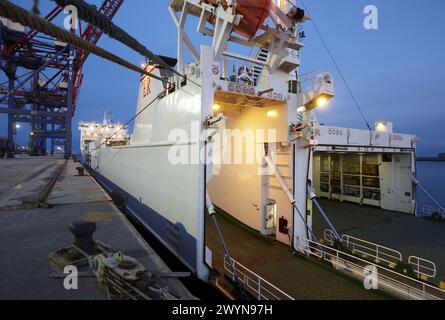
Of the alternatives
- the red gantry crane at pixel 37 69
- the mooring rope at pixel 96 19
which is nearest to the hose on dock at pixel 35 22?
the mooring rope at pixel 96 19

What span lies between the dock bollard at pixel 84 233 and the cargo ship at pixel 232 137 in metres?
2.65

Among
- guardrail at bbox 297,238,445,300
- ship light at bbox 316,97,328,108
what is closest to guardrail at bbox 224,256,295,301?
guardrail at bbox 297,238,445,300

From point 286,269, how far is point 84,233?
5.57m

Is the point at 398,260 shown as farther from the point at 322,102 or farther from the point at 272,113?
the point at 272,113

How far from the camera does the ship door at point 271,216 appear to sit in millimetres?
9672

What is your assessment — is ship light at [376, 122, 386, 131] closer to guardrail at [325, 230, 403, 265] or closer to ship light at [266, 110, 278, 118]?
guardrail at [325, 230, 403, 265]

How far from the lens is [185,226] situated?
685 cm

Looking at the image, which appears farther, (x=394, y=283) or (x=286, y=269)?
(x=286, y=269)

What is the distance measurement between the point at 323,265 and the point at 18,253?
7.39m

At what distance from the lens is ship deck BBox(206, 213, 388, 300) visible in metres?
5.79

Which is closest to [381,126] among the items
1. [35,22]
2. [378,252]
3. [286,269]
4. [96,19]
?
[378,252]

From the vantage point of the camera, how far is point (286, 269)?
7020 millimetres

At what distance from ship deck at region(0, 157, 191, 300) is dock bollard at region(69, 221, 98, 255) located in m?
0.53
